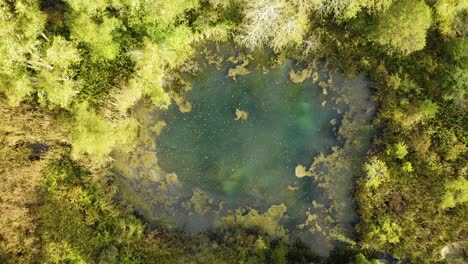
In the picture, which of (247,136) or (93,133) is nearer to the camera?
(93,133)

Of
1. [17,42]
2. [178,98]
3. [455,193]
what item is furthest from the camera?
[178,98]

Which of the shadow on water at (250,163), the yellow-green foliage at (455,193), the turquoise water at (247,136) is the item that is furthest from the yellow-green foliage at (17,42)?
the yellow-green foliage at (455,193)

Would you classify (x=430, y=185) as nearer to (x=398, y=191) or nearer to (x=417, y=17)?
(x=398, y=191)

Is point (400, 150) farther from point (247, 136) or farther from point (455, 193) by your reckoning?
point (247, 136)

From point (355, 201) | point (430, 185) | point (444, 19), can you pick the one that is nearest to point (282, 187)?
point (355, 201)

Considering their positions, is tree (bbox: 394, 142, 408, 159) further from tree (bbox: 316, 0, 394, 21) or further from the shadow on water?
tree (bbox: 316, 0, 394, 21)

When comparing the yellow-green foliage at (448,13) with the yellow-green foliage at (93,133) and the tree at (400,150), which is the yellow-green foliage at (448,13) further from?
the yellow-green foliage at (93,133)

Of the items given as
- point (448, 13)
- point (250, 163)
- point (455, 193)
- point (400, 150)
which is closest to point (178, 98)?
point (250, 163)

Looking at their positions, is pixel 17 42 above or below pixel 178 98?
below
